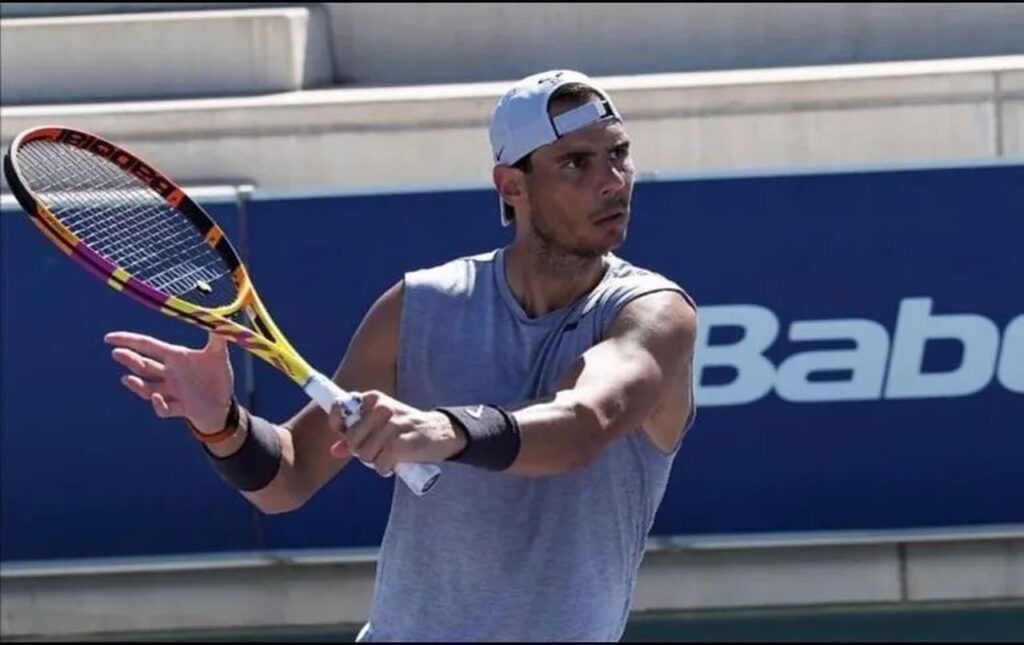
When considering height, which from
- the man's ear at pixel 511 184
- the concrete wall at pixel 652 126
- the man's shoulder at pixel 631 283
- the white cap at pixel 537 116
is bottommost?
the concrete wall at pixel 652 126

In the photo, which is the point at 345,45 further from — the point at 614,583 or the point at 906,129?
the point at 614,583

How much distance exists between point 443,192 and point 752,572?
1.66 m

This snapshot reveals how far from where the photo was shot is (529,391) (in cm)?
362

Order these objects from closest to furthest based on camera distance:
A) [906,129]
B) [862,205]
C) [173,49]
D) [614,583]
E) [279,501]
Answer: [614,583] → [279,501] → [862,205] → [906,129] → [173,49]

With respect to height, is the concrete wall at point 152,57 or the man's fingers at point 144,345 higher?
the man's fingers at point 144,345

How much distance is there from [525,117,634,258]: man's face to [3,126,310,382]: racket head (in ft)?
1.64

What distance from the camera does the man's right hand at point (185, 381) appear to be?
3779 millimetres

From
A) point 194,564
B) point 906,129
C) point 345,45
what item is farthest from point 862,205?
point 345,45

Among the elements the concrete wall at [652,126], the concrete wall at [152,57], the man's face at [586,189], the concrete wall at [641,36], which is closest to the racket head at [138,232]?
the man's face at [586,189]

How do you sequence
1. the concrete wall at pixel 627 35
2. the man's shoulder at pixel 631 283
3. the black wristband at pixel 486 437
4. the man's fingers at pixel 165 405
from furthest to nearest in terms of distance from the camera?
the concrete wall at pixel 627 35, the man's fingers at pixel 165 405, the man's shoulder at pixel 631 283, the black wristband at pixel 486 437

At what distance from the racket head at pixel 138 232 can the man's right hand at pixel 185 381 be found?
0.09 metres

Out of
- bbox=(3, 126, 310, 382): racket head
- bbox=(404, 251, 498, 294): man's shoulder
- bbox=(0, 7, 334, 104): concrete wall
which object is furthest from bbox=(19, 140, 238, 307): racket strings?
bbox=(0, 7, 334, 104): concrete wall

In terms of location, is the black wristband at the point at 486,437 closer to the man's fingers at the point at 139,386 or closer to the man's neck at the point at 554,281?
the man's neck at the point at 554,281

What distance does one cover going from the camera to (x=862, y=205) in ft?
23.7
